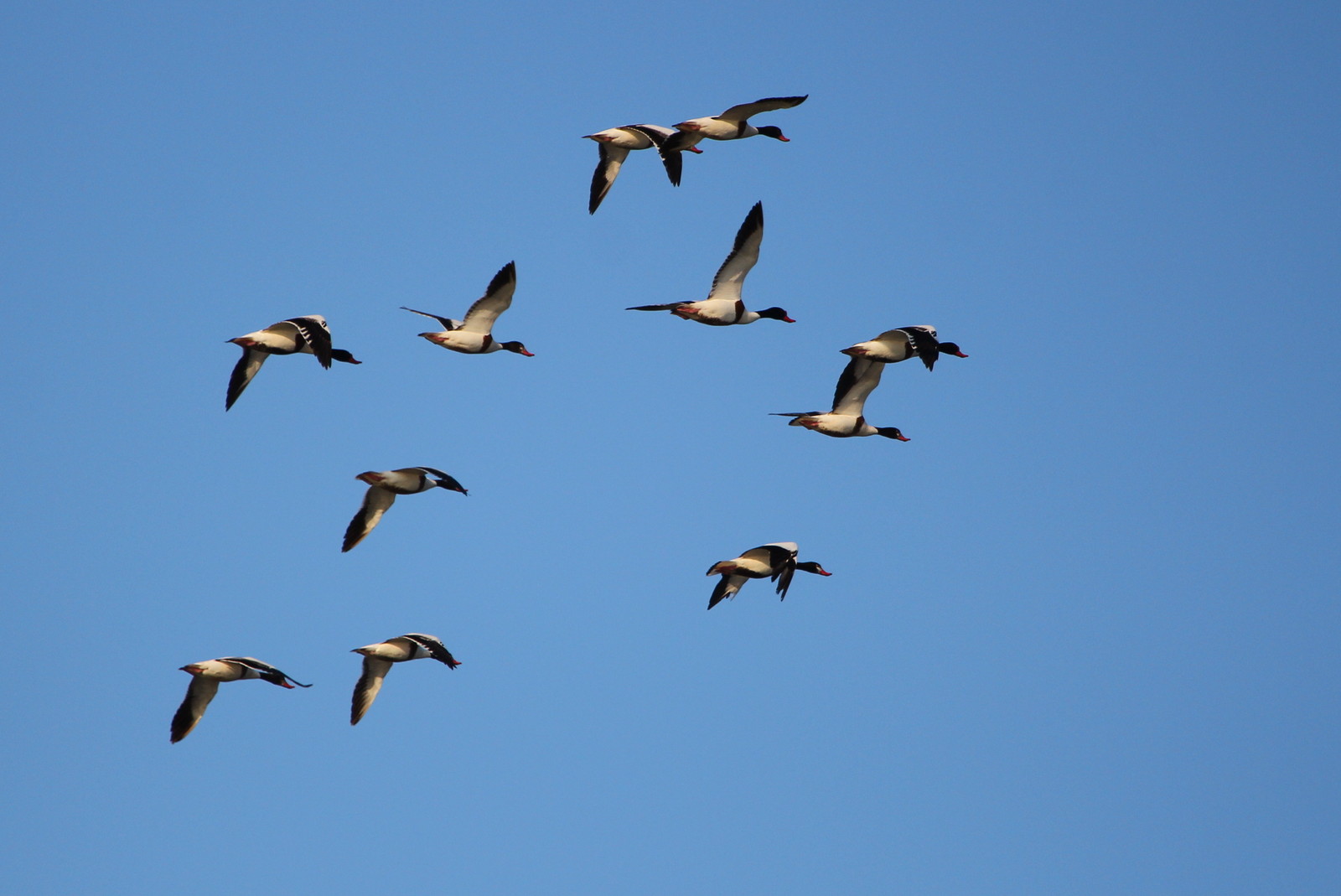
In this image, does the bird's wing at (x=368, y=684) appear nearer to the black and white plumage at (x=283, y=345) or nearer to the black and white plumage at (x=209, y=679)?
the black and white plumage at (x=209, y=679)

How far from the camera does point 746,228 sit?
25.4m

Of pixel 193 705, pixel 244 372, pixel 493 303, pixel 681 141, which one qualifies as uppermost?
pixel 681 141

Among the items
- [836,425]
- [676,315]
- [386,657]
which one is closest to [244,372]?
[386,657]

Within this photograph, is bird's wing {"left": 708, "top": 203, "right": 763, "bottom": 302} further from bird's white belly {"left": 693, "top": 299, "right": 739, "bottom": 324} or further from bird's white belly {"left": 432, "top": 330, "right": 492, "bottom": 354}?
bird's white belly {"left": 432, "top": 330, "right": 492, "bottom": 354}

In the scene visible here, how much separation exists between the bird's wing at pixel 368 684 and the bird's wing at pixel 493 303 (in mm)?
6501

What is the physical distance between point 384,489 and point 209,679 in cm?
462

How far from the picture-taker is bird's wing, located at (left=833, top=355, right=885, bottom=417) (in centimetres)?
2614

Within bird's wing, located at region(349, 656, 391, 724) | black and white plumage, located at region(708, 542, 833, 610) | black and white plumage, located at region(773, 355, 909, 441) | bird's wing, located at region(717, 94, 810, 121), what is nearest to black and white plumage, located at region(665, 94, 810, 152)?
bird's wing, located at region(717, 94, 810, 121)

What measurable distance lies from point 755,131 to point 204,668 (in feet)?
46.2

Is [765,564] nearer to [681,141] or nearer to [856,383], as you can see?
[856,383]

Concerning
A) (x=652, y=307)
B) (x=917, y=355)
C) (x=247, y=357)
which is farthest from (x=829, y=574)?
(x=247, y=357)

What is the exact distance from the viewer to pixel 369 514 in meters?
25.8

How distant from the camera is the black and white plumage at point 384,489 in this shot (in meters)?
25.2

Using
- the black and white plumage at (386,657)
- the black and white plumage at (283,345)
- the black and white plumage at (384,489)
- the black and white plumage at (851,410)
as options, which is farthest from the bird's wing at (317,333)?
the black and white plumage at (851,410)
